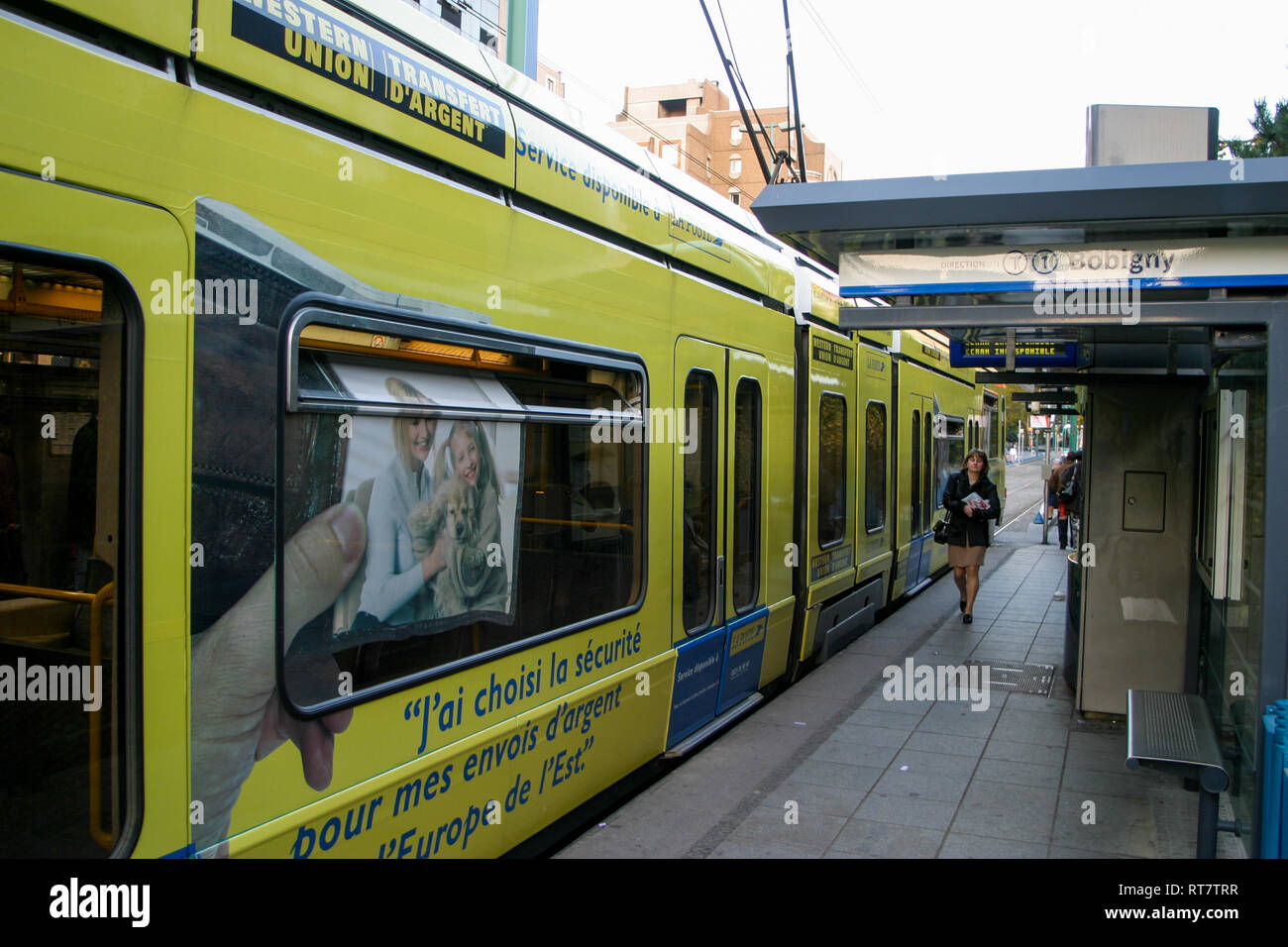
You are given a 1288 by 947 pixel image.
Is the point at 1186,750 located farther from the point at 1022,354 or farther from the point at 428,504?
the point at 1022,354

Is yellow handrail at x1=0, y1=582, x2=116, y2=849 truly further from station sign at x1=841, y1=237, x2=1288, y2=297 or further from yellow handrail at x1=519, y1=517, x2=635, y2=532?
station sign at x1=841, y1=237, x2=1288, y2=297

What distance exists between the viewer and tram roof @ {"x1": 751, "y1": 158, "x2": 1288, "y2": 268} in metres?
3.61

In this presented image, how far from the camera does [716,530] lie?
19.0 ft

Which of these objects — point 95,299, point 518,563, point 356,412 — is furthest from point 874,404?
point 95,299

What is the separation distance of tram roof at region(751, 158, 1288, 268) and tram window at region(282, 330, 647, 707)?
44.3 inches

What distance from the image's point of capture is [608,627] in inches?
182

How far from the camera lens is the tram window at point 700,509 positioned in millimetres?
5477

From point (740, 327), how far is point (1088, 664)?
10.7 ft

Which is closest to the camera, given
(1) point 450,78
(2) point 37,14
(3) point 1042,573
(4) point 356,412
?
(2) point 37,14

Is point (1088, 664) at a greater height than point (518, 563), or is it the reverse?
point (518, 563)

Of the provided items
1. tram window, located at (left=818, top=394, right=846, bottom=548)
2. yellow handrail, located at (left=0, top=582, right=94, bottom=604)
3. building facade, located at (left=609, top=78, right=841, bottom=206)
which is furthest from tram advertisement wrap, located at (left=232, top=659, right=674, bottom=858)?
building facade, located at (left=609, top=78, right=841, bottom=206)

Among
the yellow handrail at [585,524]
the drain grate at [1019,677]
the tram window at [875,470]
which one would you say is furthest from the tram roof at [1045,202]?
the tram window at [875,470]

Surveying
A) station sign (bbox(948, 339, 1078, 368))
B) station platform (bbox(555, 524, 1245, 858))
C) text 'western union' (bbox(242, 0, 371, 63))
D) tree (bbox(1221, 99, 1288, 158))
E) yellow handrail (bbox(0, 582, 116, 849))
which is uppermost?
tree (bbox(1221, 99, 1288, 158))

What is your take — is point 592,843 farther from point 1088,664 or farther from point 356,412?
point 1088,664
